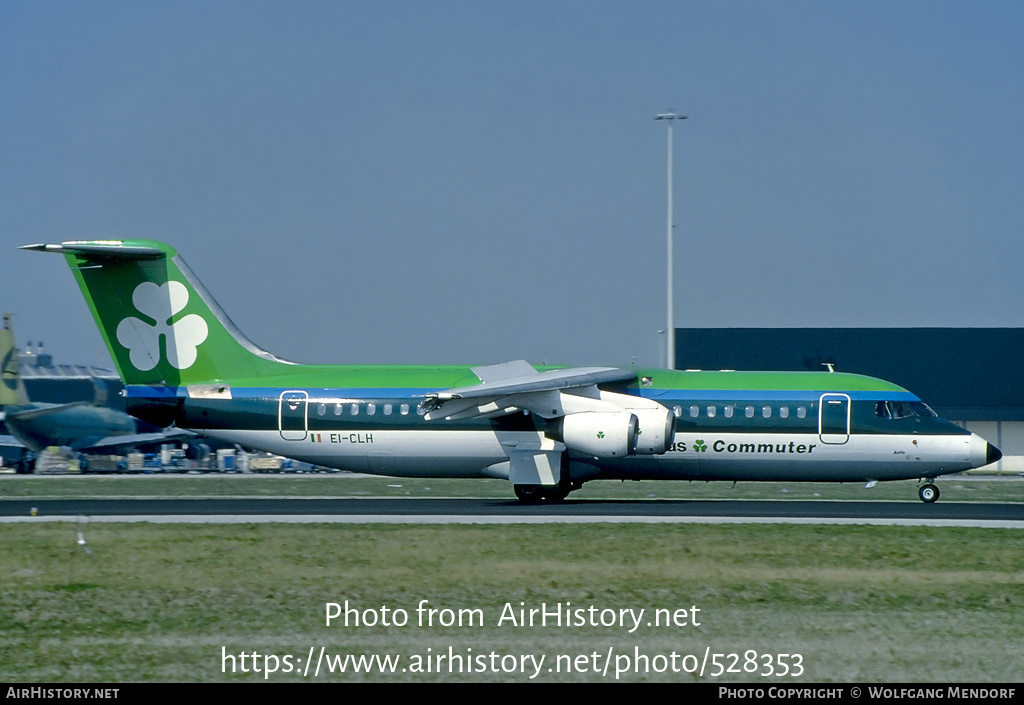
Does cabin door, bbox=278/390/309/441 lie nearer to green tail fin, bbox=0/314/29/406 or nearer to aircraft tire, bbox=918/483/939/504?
aircraft tire, bbox=918/483/939/504

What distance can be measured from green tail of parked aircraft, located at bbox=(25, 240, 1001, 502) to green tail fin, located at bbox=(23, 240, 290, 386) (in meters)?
0.04

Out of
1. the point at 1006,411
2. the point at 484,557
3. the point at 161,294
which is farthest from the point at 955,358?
the point at 484,557

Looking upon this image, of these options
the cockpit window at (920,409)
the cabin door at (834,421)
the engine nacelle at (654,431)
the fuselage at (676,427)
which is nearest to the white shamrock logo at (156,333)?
the fuselage at (676,427)

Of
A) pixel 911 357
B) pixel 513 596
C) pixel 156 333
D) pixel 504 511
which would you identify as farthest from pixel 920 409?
pixel 911 357

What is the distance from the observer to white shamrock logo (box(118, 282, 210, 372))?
105ft

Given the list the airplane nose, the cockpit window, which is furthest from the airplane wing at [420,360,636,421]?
the airplane nose

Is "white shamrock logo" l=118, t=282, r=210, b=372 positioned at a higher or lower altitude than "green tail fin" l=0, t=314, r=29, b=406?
higher

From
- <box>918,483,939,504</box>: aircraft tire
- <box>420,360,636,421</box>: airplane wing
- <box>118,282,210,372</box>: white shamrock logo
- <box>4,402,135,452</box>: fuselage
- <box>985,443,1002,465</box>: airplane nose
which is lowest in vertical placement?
<box>4,402,135,452</box>: fuselage

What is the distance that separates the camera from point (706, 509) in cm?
2877

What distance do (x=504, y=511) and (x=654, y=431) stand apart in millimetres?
4110

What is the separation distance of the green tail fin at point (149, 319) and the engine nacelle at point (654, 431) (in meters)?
10.5

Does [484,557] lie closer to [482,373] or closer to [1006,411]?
[482,373]

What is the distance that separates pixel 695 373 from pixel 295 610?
18.4 m

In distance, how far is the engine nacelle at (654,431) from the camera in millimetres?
29453
